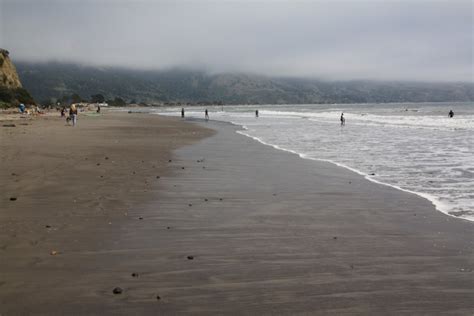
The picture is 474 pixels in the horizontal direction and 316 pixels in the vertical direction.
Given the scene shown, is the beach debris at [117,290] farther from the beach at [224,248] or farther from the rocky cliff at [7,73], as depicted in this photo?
the rocky cliff at [7,73]

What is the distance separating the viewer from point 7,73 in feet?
312

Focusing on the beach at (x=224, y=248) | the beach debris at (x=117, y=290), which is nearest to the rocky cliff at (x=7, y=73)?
the beach at (x=224, y=248)

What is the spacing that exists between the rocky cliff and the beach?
90.9 metres

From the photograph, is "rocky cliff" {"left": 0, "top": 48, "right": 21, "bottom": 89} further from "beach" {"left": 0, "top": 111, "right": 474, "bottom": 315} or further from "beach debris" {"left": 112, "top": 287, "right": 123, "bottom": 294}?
"beach debris" {"left": 112, "top": 287, "right": 123, "bottom": 294}

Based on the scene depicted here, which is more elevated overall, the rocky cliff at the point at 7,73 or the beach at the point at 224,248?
the rocky cliff at the point at 7,73

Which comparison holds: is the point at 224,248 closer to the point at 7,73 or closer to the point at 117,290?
the point at 117,290

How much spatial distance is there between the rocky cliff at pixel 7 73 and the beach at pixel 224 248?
90928mm

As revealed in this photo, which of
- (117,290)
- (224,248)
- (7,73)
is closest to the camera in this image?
(117,290)

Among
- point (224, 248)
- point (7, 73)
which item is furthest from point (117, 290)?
point (7, 73)

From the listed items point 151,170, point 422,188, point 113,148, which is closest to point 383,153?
point 422,188

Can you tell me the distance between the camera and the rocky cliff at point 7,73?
92.8 m

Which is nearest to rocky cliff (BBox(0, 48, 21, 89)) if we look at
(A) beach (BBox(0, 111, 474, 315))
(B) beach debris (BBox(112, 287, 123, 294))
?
(A) beach (BBox(0, 111, 474, 315))

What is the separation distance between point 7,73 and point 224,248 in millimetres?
101513

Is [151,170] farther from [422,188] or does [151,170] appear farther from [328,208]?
[422,188]
